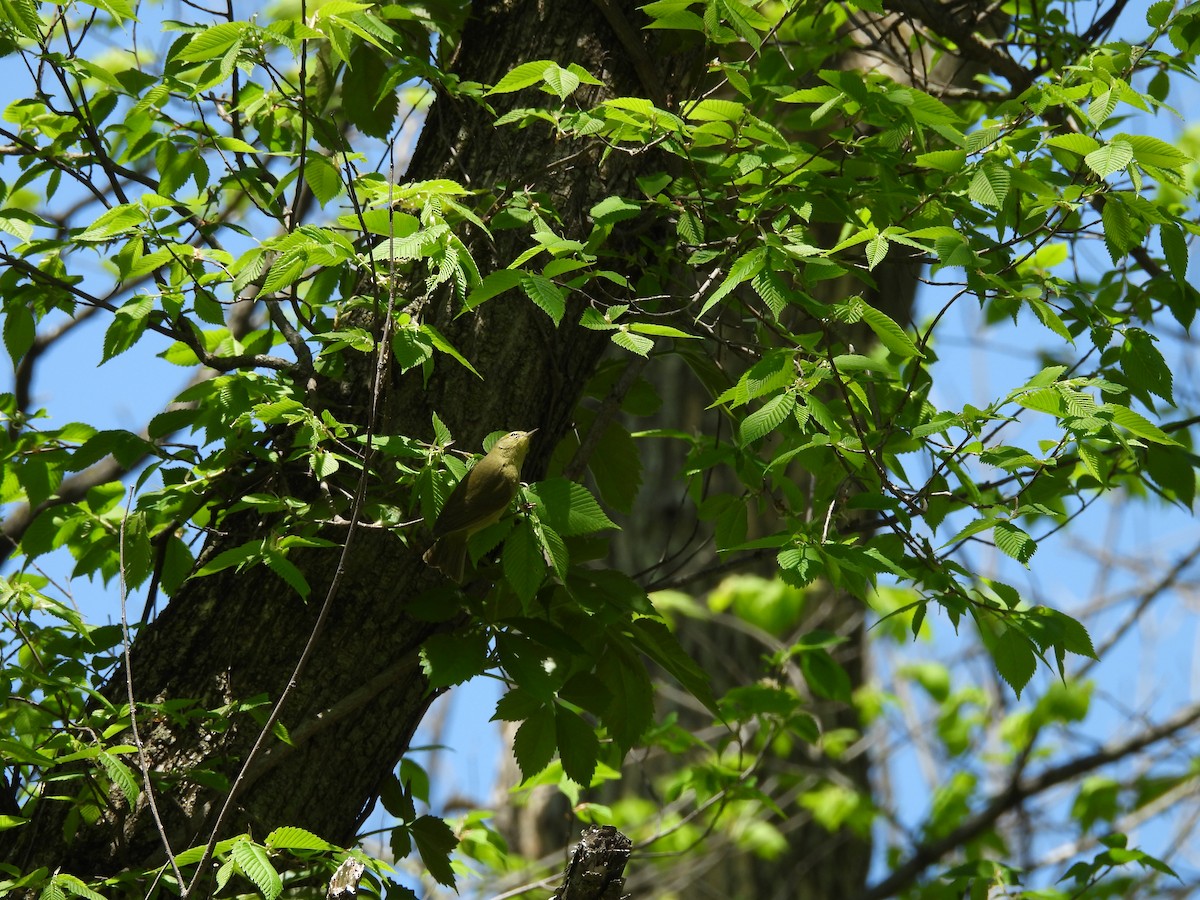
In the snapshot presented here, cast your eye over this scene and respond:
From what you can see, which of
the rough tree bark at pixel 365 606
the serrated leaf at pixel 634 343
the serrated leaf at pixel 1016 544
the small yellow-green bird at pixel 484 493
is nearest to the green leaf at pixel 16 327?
the rough tree bark at pixel 365 606

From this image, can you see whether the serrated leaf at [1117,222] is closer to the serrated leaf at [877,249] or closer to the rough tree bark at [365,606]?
the serrated leaf at [877,249]

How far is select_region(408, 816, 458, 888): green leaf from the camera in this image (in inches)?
88.4

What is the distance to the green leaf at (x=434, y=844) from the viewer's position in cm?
225

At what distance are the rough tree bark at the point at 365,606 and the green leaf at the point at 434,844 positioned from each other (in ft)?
0.45

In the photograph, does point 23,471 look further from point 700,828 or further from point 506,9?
point 700,828

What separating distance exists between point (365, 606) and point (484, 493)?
1.41 feet

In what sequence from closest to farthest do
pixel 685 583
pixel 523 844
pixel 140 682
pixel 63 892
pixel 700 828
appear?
pixel 63 892
pixel 140 682
pixel 685 583
pixel 700 828
pixel 523 844

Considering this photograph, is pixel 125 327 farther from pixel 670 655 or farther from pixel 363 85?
pixel 670 655

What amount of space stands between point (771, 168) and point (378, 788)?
1.36 meters

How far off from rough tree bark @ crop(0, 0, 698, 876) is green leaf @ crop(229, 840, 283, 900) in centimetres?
30

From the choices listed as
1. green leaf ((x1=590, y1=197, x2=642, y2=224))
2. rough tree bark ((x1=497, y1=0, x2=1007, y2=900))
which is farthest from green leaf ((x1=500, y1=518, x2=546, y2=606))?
rough tree bark ((x1=497, y1=0, x2=1007, y2=900))

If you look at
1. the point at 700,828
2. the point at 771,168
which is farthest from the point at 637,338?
the point at 700,828

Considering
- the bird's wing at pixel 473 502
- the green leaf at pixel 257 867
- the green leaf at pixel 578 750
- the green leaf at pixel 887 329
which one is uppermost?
the green leaf at pixel 887 329

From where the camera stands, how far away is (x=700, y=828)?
5.46m
